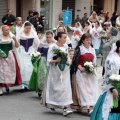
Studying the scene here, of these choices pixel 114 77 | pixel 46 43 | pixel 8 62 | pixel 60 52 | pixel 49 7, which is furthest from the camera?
pixel 49 7

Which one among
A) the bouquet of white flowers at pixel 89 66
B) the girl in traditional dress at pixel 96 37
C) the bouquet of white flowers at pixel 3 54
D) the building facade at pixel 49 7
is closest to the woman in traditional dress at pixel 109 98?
the bouquet of white flowers at pixel 89 66

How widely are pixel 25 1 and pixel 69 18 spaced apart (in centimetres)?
445

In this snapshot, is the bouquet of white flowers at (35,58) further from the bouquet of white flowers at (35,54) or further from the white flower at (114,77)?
the white flower at (114,77)

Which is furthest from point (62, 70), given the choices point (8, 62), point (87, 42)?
point (8, 62)

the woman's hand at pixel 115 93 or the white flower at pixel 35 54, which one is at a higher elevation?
the white flower at pixel 35 54

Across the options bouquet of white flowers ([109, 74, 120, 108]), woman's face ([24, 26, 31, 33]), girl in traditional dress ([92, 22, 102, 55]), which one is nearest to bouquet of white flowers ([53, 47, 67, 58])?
bouquet of white flowers ([109, 74, 120, 108])

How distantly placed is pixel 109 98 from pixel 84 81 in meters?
1.97

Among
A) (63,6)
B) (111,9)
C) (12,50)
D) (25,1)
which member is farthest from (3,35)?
(111,9)

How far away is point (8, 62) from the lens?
10742 millimetres

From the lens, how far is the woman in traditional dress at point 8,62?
34.8 feet

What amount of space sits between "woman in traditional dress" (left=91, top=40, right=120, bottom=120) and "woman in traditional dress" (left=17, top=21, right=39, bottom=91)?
4.60 metres

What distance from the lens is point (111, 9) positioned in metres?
39.6

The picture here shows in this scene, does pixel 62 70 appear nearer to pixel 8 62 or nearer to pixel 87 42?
pixel 87 42

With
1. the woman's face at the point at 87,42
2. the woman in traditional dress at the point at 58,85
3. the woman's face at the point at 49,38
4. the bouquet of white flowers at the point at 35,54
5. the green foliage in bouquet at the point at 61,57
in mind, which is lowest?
the woman in traditional dress at the point at 58,85
